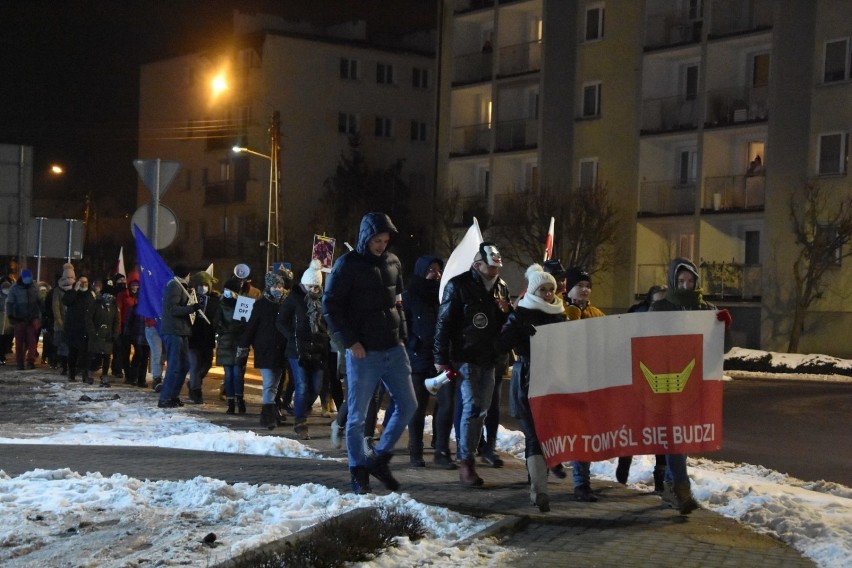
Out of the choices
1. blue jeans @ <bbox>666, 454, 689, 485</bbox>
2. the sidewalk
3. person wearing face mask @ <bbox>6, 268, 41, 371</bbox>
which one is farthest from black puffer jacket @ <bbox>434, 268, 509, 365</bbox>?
person wearing face mask @ <bbox>6, 268, 41, 371</bbox>

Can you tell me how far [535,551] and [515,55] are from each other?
4416 cm

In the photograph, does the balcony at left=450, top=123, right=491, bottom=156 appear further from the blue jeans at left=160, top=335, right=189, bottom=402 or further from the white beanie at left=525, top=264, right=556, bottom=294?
the white beanie at left=525, top=264, right=556, bottom=294

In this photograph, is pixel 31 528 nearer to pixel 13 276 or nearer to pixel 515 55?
pixel 13 276

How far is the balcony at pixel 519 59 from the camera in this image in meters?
49.1

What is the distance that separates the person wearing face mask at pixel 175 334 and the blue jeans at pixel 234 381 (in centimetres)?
70

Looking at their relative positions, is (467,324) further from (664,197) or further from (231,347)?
(664,197)

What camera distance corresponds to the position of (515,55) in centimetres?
5000

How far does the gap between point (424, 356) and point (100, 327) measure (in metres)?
10.5

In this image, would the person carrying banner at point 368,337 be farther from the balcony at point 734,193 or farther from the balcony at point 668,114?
the balcony at point 668,114

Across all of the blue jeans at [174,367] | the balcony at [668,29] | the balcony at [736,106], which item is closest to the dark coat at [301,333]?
the blue jeans at [174,367]

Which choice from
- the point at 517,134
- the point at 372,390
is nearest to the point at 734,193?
the point at 517,134

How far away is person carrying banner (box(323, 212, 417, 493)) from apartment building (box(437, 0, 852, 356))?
1248 inches

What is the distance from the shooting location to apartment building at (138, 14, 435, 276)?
64.2 meters

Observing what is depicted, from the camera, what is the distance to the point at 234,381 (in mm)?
15734
